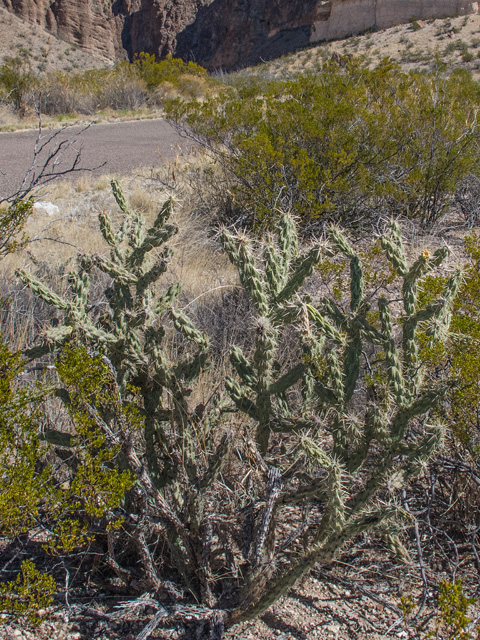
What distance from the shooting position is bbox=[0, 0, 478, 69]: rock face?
4150cm

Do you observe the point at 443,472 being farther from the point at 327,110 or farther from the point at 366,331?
the point at 327,110

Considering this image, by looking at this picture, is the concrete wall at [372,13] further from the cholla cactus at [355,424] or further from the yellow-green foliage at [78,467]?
the yellow-green foliage at [78,467]

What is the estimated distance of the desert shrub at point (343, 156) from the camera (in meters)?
5.33

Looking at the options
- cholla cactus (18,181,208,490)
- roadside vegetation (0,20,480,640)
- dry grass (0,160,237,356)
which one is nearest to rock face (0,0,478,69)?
dry grass (0,160,237,356)

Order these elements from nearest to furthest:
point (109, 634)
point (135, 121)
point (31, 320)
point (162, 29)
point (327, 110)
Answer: point (109, 634)
point (31, 320)
point (327, 110)
point (135, 121)
point (162, 29)

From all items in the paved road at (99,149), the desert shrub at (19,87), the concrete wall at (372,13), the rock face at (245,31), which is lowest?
the paved road at (99,149)

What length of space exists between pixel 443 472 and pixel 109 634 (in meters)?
1.69

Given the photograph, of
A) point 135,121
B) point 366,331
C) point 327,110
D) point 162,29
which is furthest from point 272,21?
point 366,331

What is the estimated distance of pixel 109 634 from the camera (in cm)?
186

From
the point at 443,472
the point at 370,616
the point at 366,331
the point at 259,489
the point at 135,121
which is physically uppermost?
the point at 135,121

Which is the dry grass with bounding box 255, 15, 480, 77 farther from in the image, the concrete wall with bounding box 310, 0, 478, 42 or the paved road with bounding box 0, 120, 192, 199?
the paved road with bounding box 0, 120, 192, 199

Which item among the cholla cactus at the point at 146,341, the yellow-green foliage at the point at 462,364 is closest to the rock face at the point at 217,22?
the yellow-green foliage at the point at 462,364

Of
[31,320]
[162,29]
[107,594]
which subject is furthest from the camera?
[162,29]

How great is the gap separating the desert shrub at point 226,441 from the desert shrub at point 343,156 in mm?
3045
